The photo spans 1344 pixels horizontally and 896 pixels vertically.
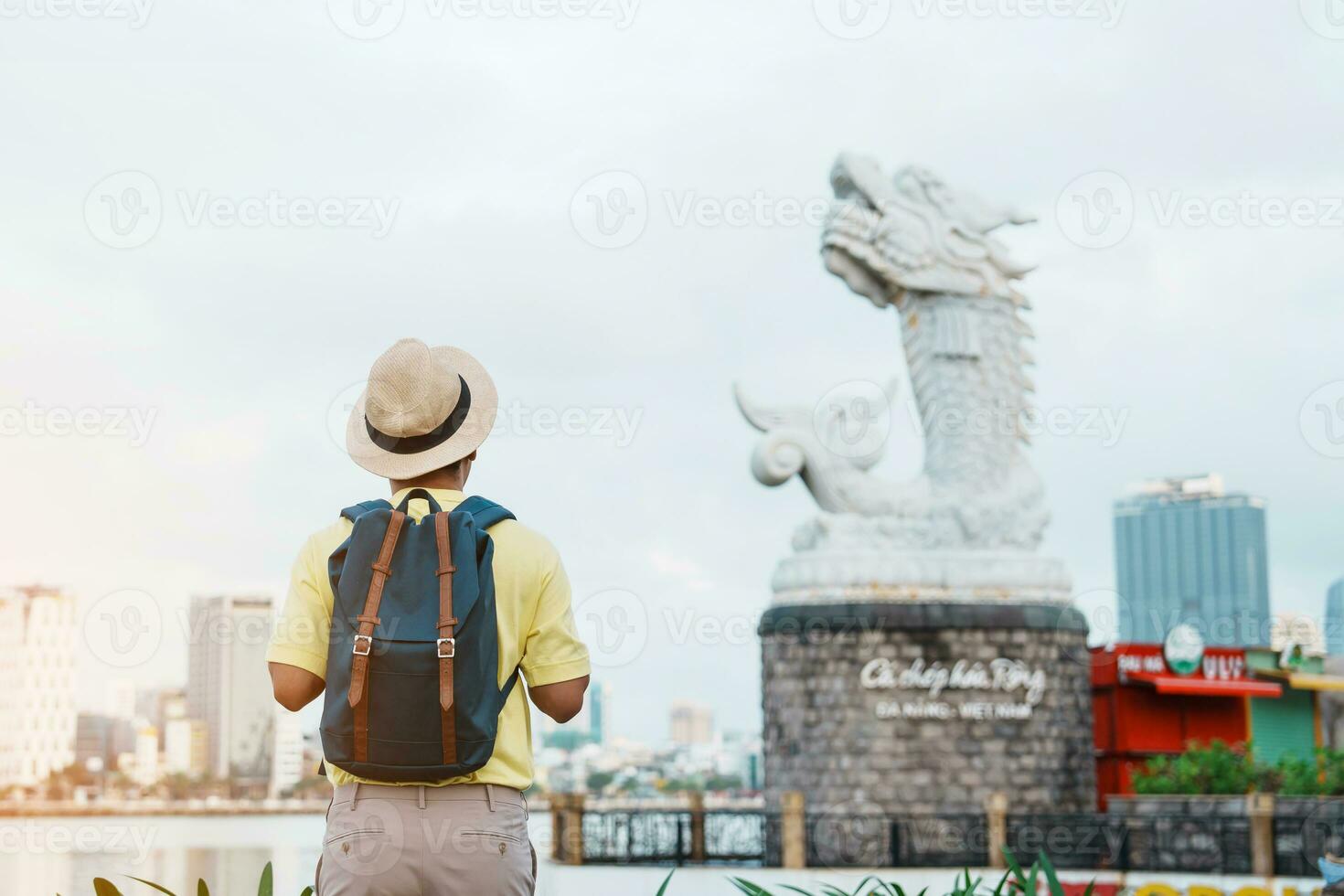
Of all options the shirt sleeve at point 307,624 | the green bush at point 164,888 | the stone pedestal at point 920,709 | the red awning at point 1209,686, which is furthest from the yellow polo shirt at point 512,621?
the red awning at point 1209,686

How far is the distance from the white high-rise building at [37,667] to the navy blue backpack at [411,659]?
5389 cm

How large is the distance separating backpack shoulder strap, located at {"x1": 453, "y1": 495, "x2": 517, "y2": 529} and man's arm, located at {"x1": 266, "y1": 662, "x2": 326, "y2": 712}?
0.44 m

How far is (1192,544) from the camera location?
54188 mm

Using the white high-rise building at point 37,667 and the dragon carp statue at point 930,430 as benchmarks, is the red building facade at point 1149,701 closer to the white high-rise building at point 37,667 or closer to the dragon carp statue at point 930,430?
the dragon carp statue at point 930,430

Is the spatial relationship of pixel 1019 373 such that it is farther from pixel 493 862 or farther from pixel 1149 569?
pixel 1149 569

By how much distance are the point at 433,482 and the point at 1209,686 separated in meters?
24.6

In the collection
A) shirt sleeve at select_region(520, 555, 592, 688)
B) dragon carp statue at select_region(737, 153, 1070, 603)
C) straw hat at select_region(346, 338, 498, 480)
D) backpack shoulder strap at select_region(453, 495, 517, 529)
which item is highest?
dragon carp statue at select_region(737, 153, 1070, 603)

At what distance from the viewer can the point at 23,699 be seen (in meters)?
61.6

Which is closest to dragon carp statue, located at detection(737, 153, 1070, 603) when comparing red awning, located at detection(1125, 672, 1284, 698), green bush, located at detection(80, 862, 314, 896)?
red awning, located at detection(1125, 672, 1284, 698)

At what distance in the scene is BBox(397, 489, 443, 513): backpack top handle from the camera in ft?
10.7

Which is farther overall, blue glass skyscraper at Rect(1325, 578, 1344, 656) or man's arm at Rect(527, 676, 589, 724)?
blue glass skyscraper at Rect(1325, 578, 1344, 656)

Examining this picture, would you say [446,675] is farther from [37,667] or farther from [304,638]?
[37,667]

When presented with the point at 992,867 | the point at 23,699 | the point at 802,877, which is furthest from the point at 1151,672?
the point at 23,699

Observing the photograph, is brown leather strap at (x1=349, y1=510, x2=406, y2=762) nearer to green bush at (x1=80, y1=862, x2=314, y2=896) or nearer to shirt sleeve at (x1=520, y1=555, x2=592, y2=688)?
shirt sleeve at (x1=520, y1=555, x2=592, y2=688)
